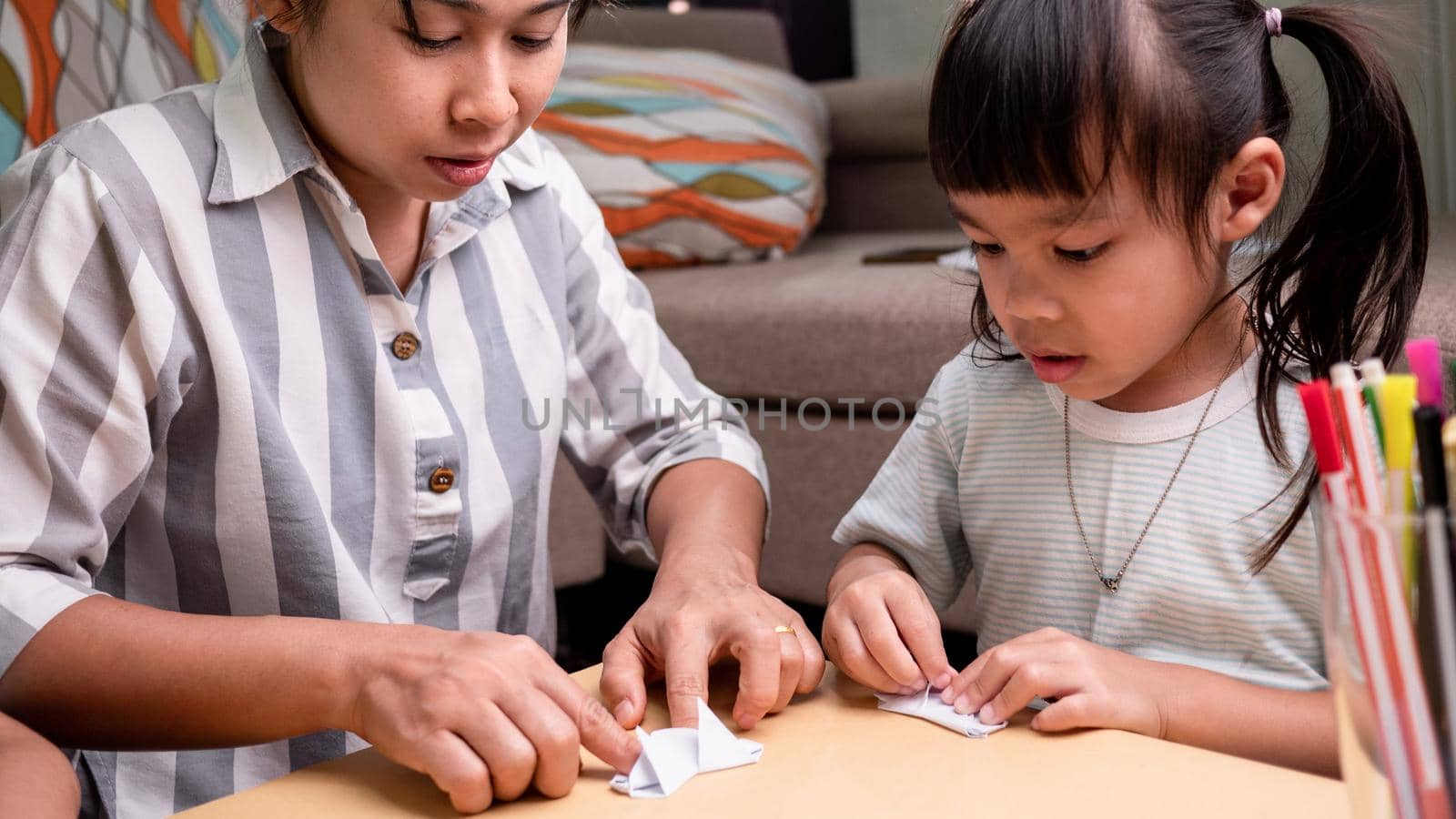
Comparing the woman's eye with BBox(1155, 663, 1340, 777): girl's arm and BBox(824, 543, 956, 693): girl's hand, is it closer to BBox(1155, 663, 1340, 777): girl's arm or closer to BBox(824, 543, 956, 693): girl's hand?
BBox(824, 543, 956, 693): girl's hand

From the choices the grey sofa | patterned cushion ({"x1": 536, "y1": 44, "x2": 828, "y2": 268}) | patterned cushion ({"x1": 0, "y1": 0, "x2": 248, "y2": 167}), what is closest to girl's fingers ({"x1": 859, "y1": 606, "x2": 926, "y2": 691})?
the grey sofa

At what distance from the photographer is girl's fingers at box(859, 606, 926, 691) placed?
2.08 feet

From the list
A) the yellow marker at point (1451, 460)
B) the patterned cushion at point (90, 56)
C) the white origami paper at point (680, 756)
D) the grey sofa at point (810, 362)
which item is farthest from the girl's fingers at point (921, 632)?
the patterned cushion at point (90, 56)

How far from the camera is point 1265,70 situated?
80cm

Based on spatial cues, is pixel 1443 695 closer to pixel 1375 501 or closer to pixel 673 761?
pixel 1375 501

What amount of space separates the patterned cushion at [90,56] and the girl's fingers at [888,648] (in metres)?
1.04

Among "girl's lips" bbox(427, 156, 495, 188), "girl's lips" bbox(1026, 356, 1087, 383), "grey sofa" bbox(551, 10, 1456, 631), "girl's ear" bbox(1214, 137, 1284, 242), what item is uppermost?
"girl's lips" bbox(427, 156, 495, 188)

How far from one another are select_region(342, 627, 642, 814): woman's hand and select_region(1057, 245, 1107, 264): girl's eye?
0.37m

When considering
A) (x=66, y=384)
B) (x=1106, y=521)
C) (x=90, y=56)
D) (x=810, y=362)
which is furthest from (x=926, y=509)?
(x=90, y=56)

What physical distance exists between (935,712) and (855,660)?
61mm

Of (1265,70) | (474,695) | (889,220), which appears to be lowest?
(889,220)

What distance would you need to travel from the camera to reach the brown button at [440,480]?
2.78 ft

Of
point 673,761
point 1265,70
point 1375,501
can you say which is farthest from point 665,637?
point 1265,70

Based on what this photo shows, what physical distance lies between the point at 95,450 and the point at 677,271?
133 centimetres
